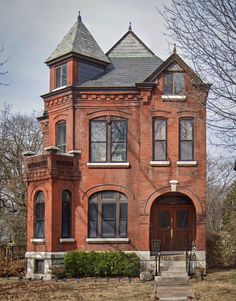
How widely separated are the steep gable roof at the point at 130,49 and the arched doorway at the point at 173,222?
7.73 m

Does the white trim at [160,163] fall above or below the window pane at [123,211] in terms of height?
above

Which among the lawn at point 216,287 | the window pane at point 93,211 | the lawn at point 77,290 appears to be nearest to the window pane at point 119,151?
the window pane at point 93,211

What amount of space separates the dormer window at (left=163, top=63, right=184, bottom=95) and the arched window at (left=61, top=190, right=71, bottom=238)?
666 centimetres

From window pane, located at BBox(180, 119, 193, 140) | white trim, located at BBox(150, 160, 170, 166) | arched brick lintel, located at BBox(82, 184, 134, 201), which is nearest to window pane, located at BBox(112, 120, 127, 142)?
white trim, located at BBox(150, 160, 170, 166)

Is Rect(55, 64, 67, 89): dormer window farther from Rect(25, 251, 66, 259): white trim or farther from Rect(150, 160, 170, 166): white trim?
Rect(25, 251, 66, 259): white trim

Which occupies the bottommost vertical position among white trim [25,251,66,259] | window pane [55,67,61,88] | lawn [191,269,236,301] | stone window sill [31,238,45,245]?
lawn [191,269,236,301]

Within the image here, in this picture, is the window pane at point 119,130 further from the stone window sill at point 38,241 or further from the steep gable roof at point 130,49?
the stone window sill at point 38,241

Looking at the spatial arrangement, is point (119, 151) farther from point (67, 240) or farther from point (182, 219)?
point (67, 240)

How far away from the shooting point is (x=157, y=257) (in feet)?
80.9

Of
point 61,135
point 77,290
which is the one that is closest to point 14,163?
point 61,135

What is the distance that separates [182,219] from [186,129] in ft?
14.5

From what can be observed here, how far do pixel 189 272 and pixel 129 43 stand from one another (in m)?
12.6

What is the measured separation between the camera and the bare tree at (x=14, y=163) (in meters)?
40.2

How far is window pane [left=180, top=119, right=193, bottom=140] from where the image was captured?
25.9 m
